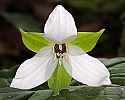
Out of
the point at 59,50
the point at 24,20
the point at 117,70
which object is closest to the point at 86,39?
the point at 59,50

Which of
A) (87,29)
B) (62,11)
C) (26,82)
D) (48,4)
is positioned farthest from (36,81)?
(48,4)

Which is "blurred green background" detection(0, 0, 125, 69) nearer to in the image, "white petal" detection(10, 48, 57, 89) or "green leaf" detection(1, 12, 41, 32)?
"green leaf" detection(1, 12, 41, 32)

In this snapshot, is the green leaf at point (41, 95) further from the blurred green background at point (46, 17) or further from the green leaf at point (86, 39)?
the blurred green background at point (46, 17)

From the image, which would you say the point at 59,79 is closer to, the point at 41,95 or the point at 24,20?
the point at 41,95

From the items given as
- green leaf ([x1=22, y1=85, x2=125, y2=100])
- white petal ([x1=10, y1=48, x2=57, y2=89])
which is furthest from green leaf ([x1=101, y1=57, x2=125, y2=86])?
white petal ([x1=10, y1=48, x2=57, y2=89])

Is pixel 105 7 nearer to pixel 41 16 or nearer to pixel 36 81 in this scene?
pixel 41 16
